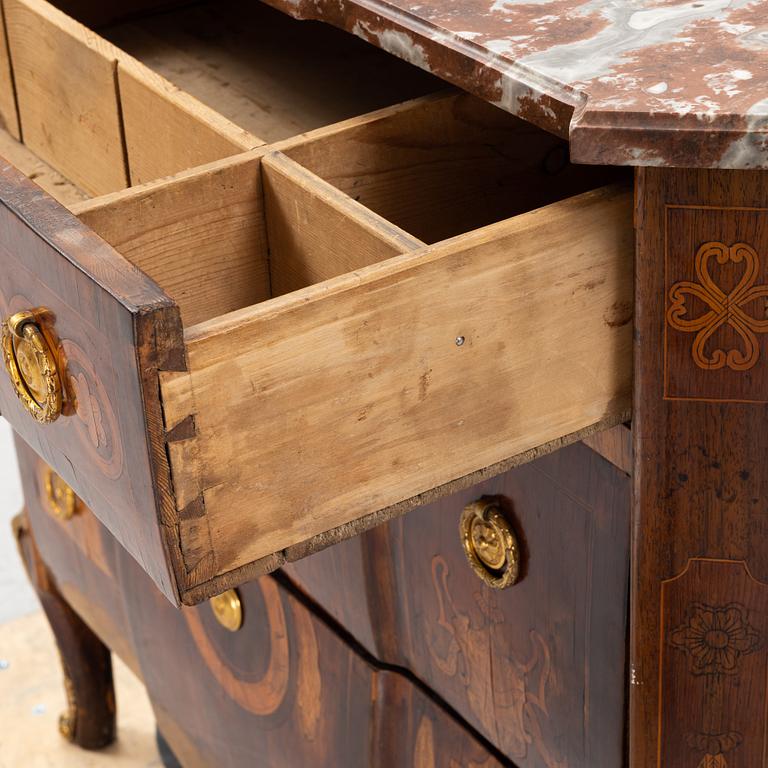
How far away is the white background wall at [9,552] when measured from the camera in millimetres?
1989

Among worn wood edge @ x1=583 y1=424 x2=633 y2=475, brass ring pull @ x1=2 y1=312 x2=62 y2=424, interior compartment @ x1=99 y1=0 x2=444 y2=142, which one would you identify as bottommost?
worn wood edge @ x1=583 y1=424 x2=633 y2=475

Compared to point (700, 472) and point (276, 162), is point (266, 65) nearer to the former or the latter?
point (276, 162)

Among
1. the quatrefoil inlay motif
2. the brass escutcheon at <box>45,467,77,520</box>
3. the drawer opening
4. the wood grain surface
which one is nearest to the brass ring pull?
the wood grain surface

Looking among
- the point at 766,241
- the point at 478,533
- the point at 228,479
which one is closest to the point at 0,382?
the point at 228,479

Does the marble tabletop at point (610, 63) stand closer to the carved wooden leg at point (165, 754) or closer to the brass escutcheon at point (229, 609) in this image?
the brass escutcheon at point (229, 609)

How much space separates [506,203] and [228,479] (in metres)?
0.34

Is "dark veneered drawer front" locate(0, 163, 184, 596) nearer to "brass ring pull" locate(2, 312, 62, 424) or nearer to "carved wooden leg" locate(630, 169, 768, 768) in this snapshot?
"brass ring pull" locate(2, 312, 62, 424)

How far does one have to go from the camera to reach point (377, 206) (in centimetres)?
88

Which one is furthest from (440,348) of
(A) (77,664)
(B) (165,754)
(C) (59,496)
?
(B) (165,754)

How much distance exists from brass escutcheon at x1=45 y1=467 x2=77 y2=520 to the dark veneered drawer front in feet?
2.17

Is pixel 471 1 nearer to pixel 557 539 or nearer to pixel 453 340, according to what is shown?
pixel 453 340

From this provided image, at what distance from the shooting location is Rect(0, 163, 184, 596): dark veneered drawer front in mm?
604

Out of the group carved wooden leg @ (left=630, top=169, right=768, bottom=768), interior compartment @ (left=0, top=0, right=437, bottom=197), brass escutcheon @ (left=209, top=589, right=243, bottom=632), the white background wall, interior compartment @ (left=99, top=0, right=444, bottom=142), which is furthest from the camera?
the white background wall

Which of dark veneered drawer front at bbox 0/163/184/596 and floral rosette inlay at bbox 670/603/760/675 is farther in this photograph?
floral rosette inlay at bbox 670/603/760/675
